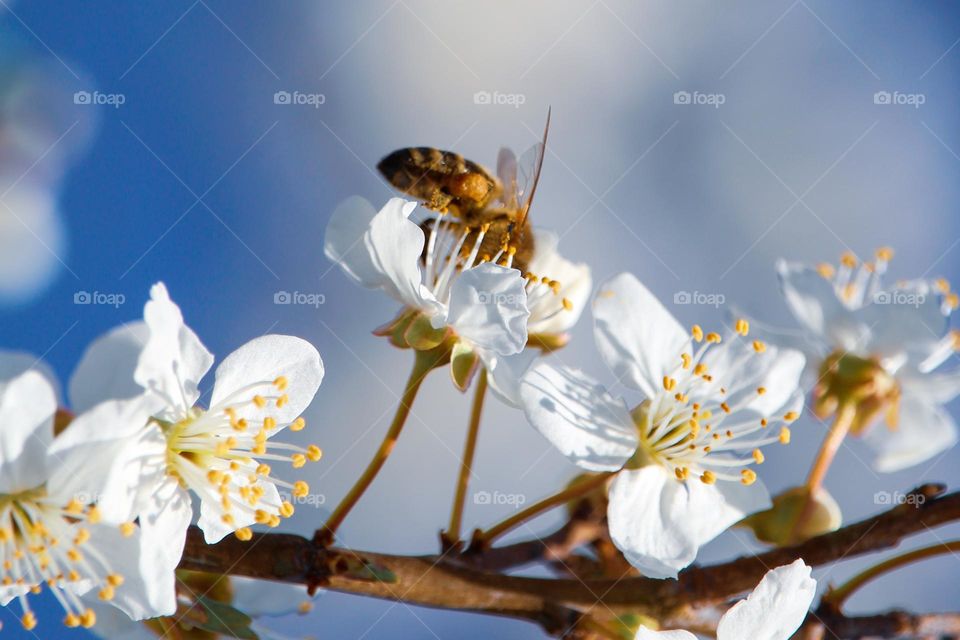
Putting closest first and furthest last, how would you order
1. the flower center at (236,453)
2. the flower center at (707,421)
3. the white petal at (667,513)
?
the flower center at (236,453)
the white petal at (667,513)
the flower center at (707,421)

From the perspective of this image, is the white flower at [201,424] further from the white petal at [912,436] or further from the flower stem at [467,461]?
the white petal at [912,436]

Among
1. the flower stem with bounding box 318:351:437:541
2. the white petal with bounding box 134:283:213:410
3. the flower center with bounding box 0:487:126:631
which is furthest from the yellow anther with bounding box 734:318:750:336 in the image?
the flower center with bounding box 0:487:126:631

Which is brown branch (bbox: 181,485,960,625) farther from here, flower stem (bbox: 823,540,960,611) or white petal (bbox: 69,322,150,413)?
white petal (bbox: 69,322,150,413)

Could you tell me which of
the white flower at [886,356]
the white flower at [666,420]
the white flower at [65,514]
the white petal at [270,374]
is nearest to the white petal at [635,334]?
the white flower at [666,420]

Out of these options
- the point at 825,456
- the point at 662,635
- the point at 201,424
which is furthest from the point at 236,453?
the point at 825,456

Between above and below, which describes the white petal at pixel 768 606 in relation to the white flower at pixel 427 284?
below

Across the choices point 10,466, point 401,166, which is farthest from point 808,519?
point 10,466
